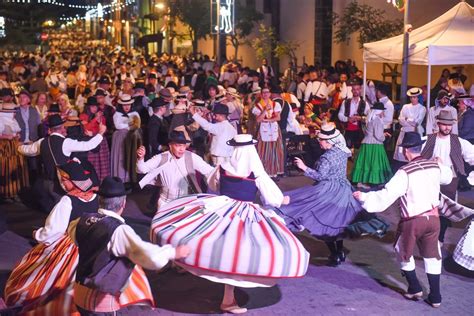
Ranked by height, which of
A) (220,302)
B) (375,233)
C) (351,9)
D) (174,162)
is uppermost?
(351,9)

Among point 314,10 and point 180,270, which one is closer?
point 180,270

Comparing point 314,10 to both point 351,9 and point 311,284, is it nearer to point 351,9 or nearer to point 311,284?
point 351,9

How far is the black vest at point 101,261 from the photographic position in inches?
213

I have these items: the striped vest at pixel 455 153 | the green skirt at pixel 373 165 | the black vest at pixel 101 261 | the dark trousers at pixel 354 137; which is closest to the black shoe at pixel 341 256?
the striped vest at pixel 455 153

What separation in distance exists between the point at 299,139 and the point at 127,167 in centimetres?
355

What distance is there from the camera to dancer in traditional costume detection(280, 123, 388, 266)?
8.32 m

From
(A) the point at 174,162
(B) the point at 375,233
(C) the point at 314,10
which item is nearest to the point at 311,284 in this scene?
(B) the point at 375,233

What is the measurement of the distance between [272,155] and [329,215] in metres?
5.43

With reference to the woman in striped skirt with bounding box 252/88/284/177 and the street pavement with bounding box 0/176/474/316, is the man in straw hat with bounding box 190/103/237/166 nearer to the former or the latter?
the woman in striped skirt with bounding box 252/88/284/177

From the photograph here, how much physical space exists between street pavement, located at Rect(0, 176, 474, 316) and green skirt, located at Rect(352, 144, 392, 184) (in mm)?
3172

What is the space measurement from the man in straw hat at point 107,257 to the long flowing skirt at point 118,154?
716cm

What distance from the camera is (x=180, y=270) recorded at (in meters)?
8.64

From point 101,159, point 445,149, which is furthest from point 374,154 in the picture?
point 101,159

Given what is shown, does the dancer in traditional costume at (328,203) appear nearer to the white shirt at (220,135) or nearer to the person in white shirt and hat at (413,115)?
the white shirt at (220,135)
